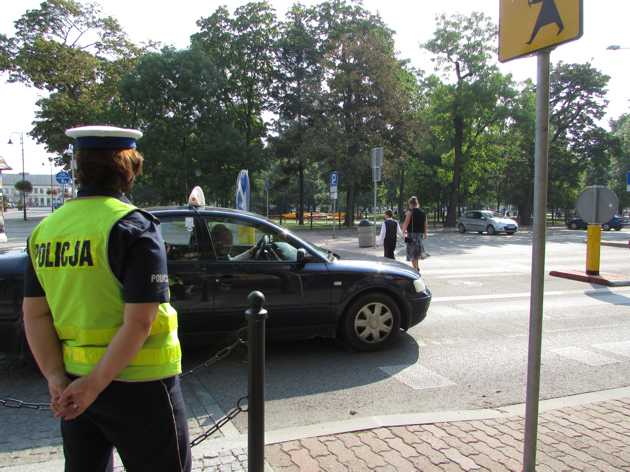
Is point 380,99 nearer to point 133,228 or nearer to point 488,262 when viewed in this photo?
point 488,262

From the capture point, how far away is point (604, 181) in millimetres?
59625

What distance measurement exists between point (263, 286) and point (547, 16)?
3.35 m

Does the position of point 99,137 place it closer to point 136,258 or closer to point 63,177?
point 136,258

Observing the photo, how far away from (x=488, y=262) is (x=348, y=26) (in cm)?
2722

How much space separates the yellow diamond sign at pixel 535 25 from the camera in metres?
2.25

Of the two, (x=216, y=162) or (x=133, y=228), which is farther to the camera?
(x=216, y=162)

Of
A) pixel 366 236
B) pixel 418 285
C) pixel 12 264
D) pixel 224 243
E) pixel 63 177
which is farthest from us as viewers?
pixel 63 177

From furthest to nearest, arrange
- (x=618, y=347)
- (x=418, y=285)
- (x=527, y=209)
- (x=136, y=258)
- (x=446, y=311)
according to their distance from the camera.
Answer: (x=527, y=209) → (x=446, y=311) → (x=618, y=347) → (x=418, y=285) → (x=136, y=258)

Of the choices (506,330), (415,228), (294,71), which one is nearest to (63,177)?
(415,228)

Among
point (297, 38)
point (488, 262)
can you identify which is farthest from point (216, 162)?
point (488, 262)

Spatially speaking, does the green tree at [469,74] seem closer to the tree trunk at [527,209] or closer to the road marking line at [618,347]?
the tree trunk at [527,209]

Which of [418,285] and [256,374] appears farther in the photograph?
[418,285]

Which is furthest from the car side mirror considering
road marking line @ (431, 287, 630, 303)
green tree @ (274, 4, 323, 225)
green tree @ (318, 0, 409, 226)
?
green tree @ (274, 4, 323, 225)

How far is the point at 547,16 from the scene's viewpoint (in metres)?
2.35
